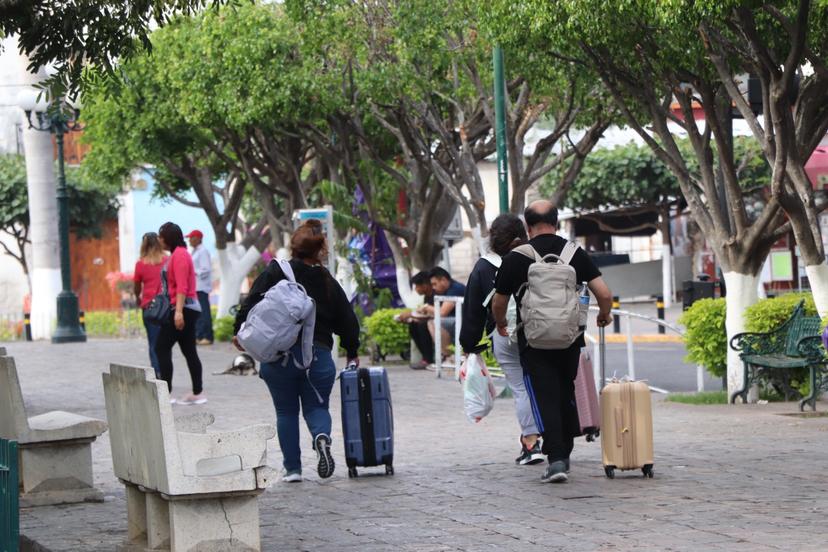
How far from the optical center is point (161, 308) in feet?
48.8

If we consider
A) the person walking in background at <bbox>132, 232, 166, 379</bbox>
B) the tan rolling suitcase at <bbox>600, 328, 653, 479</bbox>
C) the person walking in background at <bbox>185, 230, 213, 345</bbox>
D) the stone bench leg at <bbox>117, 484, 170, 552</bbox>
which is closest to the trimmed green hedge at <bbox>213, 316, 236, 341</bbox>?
the person walking in background at <bbox>185, 230, 213, 345</bbox>

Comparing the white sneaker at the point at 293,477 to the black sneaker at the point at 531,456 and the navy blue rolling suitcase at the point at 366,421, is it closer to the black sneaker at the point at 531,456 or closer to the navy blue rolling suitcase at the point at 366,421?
the navy blue rolling suitcase at the point at 366,421

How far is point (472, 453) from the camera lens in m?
11.2

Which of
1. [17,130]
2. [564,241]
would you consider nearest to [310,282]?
[564,241]

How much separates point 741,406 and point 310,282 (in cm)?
614

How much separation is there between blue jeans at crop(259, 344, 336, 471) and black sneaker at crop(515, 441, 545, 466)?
1.29 m

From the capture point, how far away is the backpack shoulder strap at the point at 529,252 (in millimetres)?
9352

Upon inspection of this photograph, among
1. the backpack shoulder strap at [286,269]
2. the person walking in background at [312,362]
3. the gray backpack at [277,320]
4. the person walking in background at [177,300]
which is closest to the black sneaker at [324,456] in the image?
the person walking in background at [312,362]

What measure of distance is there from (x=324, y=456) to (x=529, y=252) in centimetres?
183

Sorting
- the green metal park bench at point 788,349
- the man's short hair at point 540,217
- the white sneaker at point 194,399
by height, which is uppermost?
the man's short hair at point 540,217

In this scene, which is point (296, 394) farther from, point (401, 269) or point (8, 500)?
point (401, 269)

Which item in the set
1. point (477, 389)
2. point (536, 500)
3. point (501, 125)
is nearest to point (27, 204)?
point (501, 125)

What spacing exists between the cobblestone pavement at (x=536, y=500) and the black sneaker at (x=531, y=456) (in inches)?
2.3

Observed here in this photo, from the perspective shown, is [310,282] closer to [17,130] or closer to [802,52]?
[802,52]
